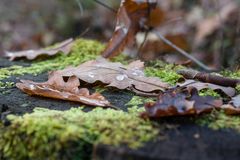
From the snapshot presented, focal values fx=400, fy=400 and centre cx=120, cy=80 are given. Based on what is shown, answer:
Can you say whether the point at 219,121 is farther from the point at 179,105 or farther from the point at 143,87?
the point at 143,87

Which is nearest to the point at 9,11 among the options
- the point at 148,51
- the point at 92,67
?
the point at 148,51

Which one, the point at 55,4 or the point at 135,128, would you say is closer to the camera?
the point at 135,128

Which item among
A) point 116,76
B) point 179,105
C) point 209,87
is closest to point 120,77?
point 116,76

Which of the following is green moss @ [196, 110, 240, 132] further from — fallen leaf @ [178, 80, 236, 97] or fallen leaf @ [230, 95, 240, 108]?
fallen leaf @ [178, 80, 236, 97]

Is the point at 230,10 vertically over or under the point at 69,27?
over

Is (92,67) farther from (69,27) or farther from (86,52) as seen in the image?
(69,27)

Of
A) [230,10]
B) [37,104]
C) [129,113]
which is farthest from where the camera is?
[230,10]
